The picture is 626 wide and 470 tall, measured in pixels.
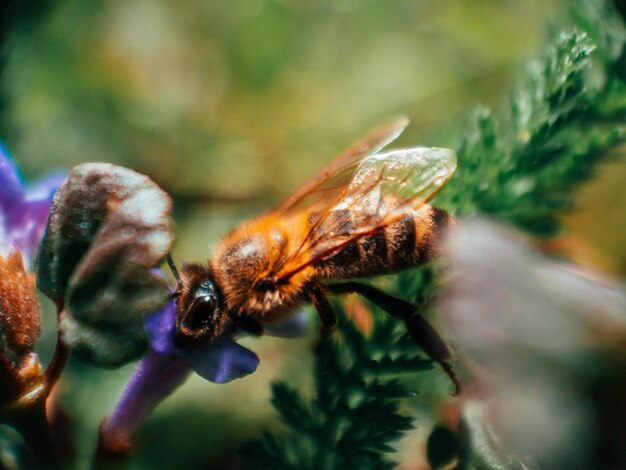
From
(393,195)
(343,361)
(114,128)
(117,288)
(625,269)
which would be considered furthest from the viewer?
(114,128)

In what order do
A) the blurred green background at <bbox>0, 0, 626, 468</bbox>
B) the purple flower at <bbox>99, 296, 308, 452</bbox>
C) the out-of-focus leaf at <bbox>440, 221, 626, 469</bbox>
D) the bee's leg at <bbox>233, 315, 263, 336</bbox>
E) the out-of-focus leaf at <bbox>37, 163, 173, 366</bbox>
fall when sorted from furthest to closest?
the blurred green background at <bbox>0, 0, 626, 468</bbox>, the bee's leg at <bbox>233, 315, 263, 336</bbox>, the purple flower at <bbox>99, 296, 308, 452</bbox>, the out-of-focus leaf at <bbox>37, 163, 173, 366</bbox>, the out-of-focus leaf at <bbox>440, 221, 626, 469</bbox>

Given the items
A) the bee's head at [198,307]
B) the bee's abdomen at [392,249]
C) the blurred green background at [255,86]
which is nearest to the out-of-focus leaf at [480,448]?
the bee's abdomen at [392,249]

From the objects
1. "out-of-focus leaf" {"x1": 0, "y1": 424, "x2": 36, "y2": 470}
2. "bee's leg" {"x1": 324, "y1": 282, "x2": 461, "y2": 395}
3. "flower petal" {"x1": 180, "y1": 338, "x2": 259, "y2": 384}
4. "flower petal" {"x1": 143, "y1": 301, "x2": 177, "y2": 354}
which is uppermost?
"bee's leg" {"x1": 324, "y1": 282, "x2": 461, "y2": 395}

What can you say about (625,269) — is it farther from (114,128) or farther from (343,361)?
(114,128)

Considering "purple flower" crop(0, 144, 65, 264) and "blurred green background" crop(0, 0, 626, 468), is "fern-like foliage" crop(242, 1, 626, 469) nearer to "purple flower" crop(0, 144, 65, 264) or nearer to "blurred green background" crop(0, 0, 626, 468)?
"purple flower" crop(0, 144, 65, 264)

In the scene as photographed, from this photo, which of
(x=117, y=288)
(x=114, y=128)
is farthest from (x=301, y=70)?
(x=117, y=288)

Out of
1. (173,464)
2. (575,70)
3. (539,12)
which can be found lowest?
(173,464)

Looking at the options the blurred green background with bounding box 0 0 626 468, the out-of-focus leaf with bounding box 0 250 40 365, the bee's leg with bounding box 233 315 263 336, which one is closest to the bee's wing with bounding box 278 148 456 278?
the bee's leg with bounding box 233 315 263 336
